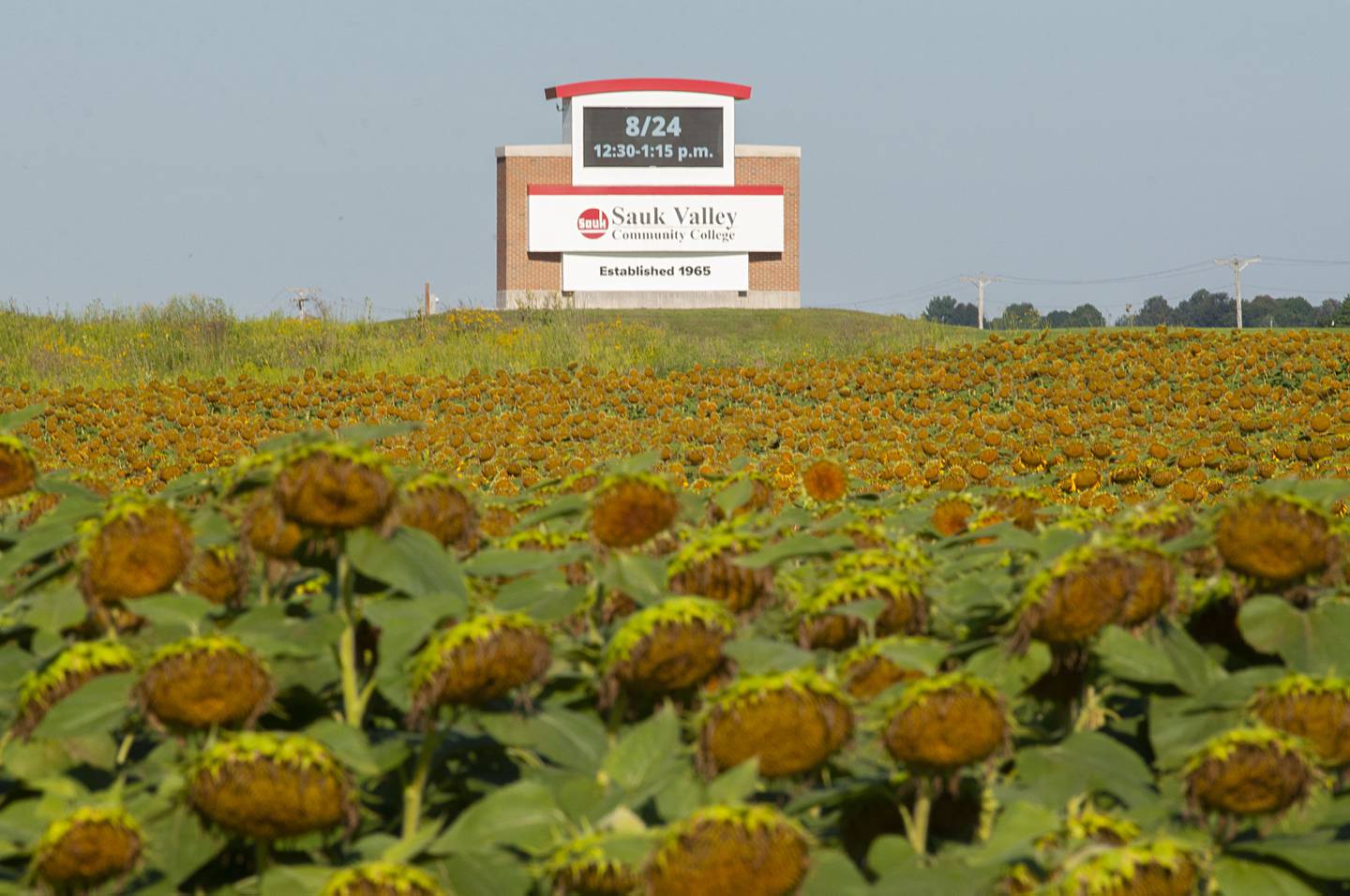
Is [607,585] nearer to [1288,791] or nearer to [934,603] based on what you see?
[934,603]

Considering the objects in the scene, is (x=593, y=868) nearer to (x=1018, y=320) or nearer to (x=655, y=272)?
(x=1018, y=320)

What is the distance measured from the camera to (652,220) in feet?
171

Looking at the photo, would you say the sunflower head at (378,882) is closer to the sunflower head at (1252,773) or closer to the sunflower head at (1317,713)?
the sunflower head at (1252,773)

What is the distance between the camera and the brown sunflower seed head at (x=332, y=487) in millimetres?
1678

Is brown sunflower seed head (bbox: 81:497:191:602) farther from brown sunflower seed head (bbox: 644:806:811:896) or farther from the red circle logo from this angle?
the red circle logo

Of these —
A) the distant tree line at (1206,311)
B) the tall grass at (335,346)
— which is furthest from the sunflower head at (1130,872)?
the distant tree line at (1206,311)

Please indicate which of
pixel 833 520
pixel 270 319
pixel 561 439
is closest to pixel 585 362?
pixel 561 439

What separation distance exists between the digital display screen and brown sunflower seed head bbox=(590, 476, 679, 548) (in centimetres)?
5137

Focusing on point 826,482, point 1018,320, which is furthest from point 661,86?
point 826,482

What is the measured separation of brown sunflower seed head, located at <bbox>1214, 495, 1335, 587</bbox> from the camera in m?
1.95

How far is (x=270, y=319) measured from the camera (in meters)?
23.1

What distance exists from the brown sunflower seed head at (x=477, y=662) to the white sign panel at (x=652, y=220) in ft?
167

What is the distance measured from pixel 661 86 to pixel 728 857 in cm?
5254

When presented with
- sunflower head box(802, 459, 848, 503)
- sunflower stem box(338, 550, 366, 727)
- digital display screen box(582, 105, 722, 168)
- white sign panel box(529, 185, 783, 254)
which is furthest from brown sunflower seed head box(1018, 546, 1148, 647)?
digital display screen box(582, 105, 722, 168)
